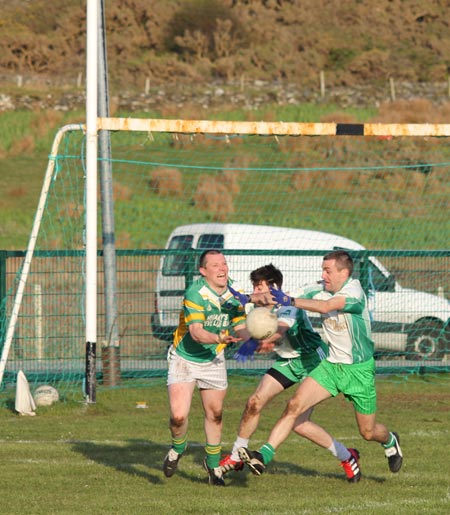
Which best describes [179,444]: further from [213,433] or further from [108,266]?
[108,266]

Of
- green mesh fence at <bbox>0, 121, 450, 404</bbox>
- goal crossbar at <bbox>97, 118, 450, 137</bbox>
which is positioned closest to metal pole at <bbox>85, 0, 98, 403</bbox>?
goal crossbar at <bbox>97, 118, 450, 137</bbox>

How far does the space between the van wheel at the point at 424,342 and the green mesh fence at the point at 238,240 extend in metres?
0.02

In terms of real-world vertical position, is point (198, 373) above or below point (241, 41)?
below

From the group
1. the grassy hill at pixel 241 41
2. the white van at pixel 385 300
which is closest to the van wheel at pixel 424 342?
the white van at pixel 385 300

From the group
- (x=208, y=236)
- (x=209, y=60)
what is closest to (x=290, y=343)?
(x=208, y=236)

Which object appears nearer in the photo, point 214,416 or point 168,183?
point 214,416

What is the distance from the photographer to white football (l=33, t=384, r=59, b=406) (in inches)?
539

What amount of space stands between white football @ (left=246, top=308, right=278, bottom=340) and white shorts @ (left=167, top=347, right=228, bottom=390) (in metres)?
0.73

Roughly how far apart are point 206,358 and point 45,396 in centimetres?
480

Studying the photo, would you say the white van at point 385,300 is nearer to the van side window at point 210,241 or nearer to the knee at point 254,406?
the van side window at point 210,241

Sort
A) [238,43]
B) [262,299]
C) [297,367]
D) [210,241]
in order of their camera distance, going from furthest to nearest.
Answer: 1. [238,43]
2. [210,241]
3. [297,367]
4. [262,299]

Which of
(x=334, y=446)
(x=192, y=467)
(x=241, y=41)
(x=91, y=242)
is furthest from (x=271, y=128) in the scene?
(x=241, y=41)

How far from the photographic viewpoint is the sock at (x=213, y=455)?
9273 mm

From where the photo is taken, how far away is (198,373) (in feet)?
30.7
